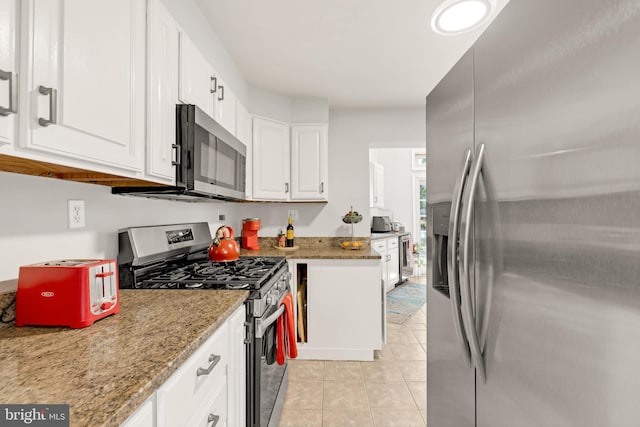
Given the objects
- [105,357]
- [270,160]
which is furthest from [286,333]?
[270,160]

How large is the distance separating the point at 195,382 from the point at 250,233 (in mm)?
2233

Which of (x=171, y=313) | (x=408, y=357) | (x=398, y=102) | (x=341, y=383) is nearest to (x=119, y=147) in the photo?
(x=171, y=313)

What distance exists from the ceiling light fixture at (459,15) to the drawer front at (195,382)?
1.91 meters

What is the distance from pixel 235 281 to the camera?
1.57 m

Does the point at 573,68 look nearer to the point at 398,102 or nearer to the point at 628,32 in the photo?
the point at 628,32

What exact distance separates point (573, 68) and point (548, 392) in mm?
626

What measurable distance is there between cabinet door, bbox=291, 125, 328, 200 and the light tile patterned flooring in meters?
1.47

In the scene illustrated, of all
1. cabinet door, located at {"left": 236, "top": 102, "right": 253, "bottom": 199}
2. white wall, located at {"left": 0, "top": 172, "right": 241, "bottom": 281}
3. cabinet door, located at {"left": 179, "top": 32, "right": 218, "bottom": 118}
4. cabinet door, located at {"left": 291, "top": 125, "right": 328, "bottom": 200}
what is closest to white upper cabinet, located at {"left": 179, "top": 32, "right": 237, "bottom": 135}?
cabinet door, located at {"left": 179, "top": 32, "right": 218, "bottom": 118}

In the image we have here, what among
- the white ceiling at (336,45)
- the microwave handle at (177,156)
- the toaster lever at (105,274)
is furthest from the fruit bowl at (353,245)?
the toaster lever at (105,274)

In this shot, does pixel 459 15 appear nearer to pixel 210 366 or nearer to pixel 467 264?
pixel 467 264

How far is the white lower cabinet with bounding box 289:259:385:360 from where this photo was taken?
8.87ft

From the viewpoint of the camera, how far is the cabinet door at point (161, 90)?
1.22m

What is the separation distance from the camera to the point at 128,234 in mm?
1529

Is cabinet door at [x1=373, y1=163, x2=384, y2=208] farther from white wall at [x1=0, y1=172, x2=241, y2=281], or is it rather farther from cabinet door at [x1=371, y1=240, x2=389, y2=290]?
white wall at [x1=0, y1=172, x2=241, y2=281]
